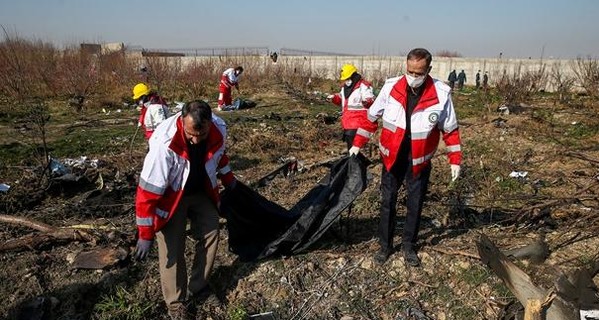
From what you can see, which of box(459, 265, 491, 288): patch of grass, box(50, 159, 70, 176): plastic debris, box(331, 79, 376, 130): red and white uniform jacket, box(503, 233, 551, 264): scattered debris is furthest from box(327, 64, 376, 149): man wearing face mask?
box(50, 159, 70, 176): plastic debris

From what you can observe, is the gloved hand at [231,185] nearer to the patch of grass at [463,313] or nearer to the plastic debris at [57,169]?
the patch of grass at [463,313]

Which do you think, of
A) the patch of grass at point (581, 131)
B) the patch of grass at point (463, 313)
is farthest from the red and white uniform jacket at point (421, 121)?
the patch of grass at point (581, 131)

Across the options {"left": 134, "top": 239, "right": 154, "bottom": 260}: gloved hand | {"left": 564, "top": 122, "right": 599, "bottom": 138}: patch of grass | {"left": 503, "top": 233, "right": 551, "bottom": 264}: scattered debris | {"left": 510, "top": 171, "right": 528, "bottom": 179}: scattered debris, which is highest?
{"left": 564, "top": 122, "right": 599, "bottom": 138}: patch of grass

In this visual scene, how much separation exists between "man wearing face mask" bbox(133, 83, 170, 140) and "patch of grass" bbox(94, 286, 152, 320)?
2.56m

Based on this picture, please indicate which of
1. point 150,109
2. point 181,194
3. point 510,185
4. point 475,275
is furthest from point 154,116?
point 510,185

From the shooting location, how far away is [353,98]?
5453 millimetres

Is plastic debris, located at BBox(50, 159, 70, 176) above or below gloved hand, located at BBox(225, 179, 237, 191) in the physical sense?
below

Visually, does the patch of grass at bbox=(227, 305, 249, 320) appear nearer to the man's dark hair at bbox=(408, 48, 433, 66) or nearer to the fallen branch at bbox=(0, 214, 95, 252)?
the fallen branch at bbox=(0, 214, 95, 252)

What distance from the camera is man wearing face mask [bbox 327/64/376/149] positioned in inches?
212

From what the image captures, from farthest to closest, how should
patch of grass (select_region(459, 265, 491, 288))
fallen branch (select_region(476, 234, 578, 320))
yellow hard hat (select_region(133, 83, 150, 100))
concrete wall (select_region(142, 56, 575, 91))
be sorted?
concrete wall (select_region(142, 56, 575, 91)) < yellow hard hat (select_region(133, 83, 150, 100)) < patch of grass (select_region(459, 265, 491, 288)) < fallen branch (select_region(476, 234, 578, 320))

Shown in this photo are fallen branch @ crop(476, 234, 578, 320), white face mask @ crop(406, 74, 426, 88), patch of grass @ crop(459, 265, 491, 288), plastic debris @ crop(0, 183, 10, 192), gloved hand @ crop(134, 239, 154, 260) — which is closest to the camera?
fallen branch @ crop(476, 234, 578, 320)

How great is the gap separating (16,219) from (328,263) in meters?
2.84

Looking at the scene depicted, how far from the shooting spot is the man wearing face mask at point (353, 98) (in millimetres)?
5375

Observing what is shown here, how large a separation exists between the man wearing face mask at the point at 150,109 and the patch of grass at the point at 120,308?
2563 millimetres
